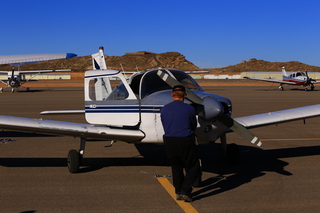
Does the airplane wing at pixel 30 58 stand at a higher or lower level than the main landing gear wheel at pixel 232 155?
higher

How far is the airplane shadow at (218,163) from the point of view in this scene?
22.9 ft

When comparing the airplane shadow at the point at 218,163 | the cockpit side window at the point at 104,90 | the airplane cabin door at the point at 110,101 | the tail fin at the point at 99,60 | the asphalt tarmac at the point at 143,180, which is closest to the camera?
the asphalt tarmac at the point at 143,180

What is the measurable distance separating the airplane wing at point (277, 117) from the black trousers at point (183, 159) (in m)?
2.83

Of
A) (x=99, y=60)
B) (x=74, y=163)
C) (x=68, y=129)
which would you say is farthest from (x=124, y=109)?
(x=99, y=60)

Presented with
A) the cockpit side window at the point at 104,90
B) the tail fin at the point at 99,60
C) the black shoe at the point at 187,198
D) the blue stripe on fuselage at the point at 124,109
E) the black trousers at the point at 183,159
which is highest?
the tail fin at the point at 99,60

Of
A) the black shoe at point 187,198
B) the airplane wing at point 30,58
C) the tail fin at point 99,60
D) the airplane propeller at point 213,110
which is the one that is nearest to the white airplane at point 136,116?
the airplane propeller at point 213,110

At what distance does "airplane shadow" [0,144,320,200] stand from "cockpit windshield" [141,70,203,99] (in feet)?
5.37

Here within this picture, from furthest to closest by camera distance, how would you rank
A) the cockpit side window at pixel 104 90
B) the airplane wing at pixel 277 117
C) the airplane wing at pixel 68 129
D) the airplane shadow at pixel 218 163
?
the airplane wing at pixel 277 117
the cockpit side window at pixel 104 90
the airplane wing at pixel 68 129
the airplane shadow at pixel 218 163

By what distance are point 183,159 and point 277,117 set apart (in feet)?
12.6

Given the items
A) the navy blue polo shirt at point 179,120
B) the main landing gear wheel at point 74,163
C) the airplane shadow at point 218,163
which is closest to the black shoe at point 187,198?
the airplane shadow at point 218,163

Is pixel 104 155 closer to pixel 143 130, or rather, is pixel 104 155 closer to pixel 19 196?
pixel 143 130

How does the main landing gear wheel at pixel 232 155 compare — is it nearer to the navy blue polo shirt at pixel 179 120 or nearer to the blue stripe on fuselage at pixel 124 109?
the blue stripe on fuselage at pixel 124 109

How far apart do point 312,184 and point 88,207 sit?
372 centimetres

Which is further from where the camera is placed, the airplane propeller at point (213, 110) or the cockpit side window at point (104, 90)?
the cockpit side window at point (104, 90)
